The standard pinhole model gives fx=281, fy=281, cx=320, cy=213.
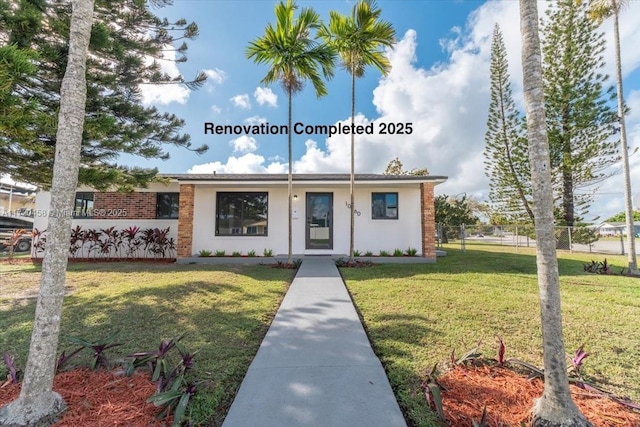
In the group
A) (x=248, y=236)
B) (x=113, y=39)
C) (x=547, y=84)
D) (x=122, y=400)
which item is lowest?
(x=122, y=400)

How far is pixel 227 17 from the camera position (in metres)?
8.12

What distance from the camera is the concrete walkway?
79.7 inches

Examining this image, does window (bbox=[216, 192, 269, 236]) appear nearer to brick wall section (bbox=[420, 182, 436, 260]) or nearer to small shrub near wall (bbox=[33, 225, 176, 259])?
small shrub near wall (bbox=[33, 225, 176, 259])

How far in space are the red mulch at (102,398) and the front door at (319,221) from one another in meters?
8.07

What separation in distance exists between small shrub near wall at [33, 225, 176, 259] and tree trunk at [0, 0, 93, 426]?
920 cm

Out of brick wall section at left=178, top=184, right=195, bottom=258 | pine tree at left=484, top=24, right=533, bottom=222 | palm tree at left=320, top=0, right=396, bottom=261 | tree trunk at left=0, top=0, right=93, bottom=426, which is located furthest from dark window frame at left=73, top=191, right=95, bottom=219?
pine tree at left=484, top=24, right=533, bottom=222

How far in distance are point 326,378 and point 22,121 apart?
18.1 ft

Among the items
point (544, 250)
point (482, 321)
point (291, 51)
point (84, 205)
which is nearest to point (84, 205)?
point (84, 205)

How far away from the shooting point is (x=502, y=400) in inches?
86.8

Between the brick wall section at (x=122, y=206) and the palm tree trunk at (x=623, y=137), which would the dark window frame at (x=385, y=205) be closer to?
the palm tree trunk at (x=623, y=137)

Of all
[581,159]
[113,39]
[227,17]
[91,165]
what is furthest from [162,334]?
[581,159]

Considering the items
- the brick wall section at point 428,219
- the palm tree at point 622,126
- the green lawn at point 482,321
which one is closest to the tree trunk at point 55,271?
the green lawn at point 482,321

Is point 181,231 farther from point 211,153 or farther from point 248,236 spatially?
point 211,153

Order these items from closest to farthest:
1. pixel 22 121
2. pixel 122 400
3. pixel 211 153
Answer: pixel 122 400 < pixel 22 121 < pixel 211 153
